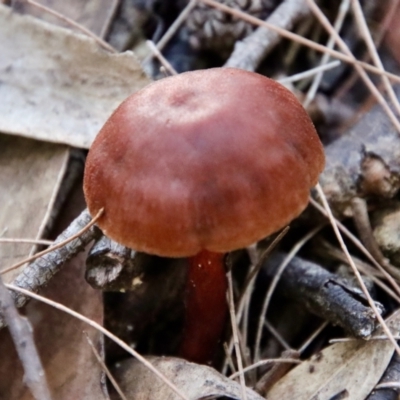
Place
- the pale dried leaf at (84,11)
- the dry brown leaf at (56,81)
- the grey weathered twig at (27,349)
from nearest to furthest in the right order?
the grey weathered twig at (27,349) → the dry brown leaf at (56,81) → the pale dried leaf at (84,11)

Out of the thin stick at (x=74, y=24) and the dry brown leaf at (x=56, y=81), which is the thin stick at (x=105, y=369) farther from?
the thin stick at (x=74, y=24)

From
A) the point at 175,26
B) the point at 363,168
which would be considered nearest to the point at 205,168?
the point at 363,168

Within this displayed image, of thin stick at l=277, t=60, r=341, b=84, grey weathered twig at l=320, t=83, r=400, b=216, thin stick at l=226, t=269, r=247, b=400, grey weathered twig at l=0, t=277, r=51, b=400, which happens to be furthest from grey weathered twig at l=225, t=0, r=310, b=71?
grey weathered twig at l=0, t=277, r=51, b=400

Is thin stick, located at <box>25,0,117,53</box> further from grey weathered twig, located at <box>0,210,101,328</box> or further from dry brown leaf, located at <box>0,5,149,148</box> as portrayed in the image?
grey weathered twig, located at <box>0,210,101,328</box>

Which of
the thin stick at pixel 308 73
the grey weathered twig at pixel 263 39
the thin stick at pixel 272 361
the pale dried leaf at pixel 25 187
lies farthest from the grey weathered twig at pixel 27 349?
the thin stick at pixel 308 73

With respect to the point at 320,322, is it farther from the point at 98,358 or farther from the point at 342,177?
the point at 98,358

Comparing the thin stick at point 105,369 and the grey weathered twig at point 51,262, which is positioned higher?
the grey weathered twig at point 51,262
